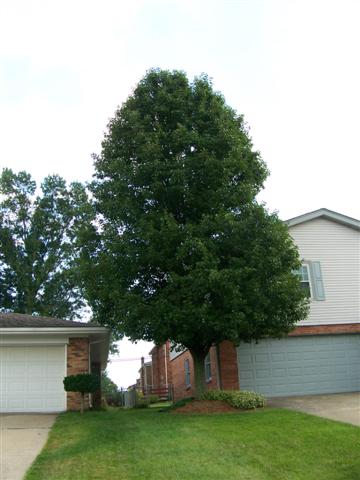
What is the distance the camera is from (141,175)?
15883 mm

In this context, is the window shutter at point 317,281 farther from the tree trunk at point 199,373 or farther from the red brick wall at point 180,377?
the red brick wall at point 180,377

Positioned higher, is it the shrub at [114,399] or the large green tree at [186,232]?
the large green tree at [186,232]

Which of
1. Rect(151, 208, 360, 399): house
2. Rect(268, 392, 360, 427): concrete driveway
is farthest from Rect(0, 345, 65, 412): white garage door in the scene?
Rect(268, 392, 360, 427): concrete driveway

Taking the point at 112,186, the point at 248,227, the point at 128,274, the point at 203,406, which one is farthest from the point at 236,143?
the point at 203,406

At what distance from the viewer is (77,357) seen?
59.2 ft

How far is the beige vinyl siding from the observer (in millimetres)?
19641

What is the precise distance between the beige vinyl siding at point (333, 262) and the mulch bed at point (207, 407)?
612cm

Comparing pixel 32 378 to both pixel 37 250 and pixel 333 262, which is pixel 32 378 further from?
pixel 37 250

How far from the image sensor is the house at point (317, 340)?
60.1ft

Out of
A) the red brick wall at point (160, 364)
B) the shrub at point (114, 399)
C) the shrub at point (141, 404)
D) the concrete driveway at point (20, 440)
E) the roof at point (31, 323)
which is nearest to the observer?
the concrete driveway at point (20, 440)

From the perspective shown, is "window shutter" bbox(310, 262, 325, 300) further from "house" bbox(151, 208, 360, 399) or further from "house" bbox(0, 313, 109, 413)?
"house" bbox(0, 313, 109, 413)

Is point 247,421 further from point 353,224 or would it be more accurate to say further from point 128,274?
point 353,224

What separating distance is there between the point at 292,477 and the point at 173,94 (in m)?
12.4

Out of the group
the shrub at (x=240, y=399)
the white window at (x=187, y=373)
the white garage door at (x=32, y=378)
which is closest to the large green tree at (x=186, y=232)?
the shrub at (x=240, y=399)
